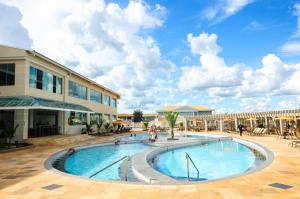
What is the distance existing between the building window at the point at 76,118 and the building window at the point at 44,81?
3.35m

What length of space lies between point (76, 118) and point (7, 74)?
1041 cm

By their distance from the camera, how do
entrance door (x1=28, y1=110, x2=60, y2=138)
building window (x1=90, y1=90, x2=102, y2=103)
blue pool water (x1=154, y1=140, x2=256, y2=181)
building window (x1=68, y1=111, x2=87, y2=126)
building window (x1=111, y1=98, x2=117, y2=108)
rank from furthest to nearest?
1. building window (x1=111, y1=98, x2=117, y2=108)
2. building window (x1=90, y1=90, x2=102, y2=103)
3. building window (x1=68, y1=111, x2=87, y2=126)
4. entrance door (x1=28, y1=110, x2=60, y2=138)
5. blue pool water (x1=154, y1=140, x2=256, y2=181)

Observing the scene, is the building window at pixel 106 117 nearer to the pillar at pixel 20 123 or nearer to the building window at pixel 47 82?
the building window at pixel 47 82

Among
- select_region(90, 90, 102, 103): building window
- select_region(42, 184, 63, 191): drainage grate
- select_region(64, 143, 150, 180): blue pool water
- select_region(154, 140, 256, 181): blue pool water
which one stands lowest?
select_region(154, 140, 256, 181): blue pool water

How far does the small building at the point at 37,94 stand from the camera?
17.0 metres

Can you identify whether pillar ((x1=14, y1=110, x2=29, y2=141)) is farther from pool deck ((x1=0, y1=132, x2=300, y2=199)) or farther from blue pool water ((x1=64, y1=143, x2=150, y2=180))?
pool deck ((x1=0, y1=132, x2=300, y2=199))

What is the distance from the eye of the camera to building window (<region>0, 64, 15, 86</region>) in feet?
57.1

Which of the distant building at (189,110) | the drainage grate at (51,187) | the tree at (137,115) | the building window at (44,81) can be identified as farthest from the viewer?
the distant building at (189,110)

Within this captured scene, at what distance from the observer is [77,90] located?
27469 millimetres

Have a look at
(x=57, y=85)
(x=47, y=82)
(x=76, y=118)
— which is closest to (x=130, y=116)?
(x=76, y=118)

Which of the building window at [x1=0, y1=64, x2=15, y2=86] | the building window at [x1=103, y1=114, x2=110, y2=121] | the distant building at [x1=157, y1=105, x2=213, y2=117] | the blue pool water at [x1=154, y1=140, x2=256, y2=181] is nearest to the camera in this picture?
the blue pool water at [x1=154, y1=140, x2=256, y2=181]

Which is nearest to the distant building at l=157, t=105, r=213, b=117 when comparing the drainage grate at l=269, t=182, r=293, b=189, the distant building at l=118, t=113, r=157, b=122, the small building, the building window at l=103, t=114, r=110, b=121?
the distant building at l=118, t=113, r=157, b=122

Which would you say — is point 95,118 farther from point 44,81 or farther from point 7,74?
point 7,74

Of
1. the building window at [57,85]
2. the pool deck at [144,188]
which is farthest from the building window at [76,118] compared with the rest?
the pool deck at [144,188]
